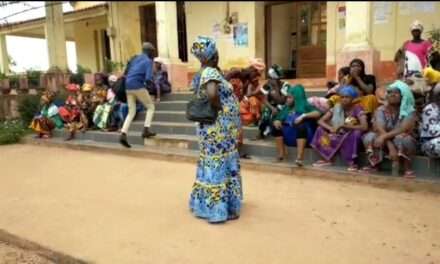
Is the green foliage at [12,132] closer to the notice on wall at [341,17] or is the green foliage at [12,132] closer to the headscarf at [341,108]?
the headscarf at [341,108]

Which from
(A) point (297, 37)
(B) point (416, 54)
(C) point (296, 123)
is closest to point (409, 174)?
(C) point (296, 123)

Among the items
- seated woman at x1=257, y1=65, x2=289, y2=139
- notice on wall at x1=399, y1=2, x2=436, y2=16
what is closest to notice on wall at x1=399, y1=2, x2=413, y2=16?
notice on wall at x1=399, y1=2, x2=436, y2=16

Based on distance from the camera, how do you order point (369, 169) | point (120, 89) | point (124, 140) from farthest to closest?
point (120, 89), point (124, 140), point (369, 169)

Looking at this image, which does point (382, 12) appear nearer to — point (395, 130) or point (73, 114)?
point (395, 130)

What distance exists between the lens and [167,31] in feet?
29.0

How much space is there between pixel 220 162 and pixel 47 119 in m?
5.90

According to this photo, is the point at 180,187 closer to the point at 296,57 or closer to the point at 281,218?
the point at 281,218

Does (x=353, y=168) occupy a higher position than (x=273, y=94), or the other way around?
(x=273, y=94)

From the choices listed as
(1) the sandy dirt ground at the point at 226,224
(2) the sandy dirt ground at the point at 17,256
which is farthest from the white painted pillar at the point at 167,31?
(2) the sandy dirt ground at the point at 17,256

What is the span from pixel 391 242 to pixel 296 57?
8095 millimetres

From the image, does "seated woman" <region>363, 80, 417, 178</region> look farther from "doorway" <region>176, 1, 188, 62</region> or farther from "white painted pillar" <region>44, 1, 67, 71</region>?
"white painted pillar" <region>44, 1, 67, 71</region>

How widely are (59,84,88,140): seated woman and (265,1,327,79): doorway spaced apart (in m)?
4.84

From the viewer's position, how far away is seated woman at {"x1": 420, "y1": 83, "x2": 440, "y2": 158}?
169 inches

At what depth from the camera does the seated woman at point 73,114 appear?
8125 millimetres
